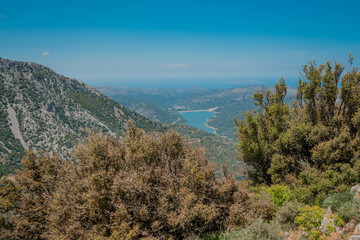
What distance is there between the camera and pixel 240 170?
61.3 ft

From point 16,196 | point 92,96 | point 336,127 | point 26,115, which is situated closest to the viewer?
point 16,196

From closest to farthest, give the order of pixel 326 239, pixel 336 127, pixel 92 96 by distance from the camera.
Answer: pixel 326 239, pixel 336 127, pixel 92 96

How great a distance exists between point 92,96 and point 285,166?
611 ft

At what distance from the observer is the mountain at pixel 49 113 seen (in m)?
112

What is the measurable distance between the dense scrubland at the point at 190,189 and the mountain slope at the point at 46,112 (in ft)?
321

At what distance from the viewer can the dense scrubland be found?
21.0 ft

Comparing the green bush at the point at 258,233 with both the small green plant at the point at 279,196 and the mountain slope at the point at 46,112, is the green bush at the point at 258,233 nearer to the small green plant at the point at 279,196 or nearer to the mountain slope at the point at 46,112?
the small green plant at the point at 279,196

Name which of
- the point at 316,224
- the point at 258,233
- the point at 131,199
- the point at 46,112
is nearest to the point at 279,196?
the point at 316,224

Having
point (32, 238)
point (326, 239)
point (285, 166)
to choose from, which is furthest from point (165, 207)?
point (285, 166)

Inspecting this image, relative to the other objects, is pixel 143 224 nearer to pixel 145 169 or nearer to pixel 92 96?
pixel 145 169

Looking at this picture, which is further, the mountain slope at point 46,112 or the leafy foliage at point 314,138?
the mountain slope at point 46,112

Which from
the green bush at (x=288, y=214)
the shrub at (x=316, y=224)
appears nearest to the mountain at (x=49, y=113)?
the green bush at (x=288, y=214)

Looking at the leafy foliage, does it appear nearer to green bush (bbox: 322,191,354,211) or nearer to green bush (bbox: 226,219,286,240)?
green bush (bbox: 322,191,354,211)

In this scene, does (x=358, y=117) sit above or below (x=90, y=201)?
above
